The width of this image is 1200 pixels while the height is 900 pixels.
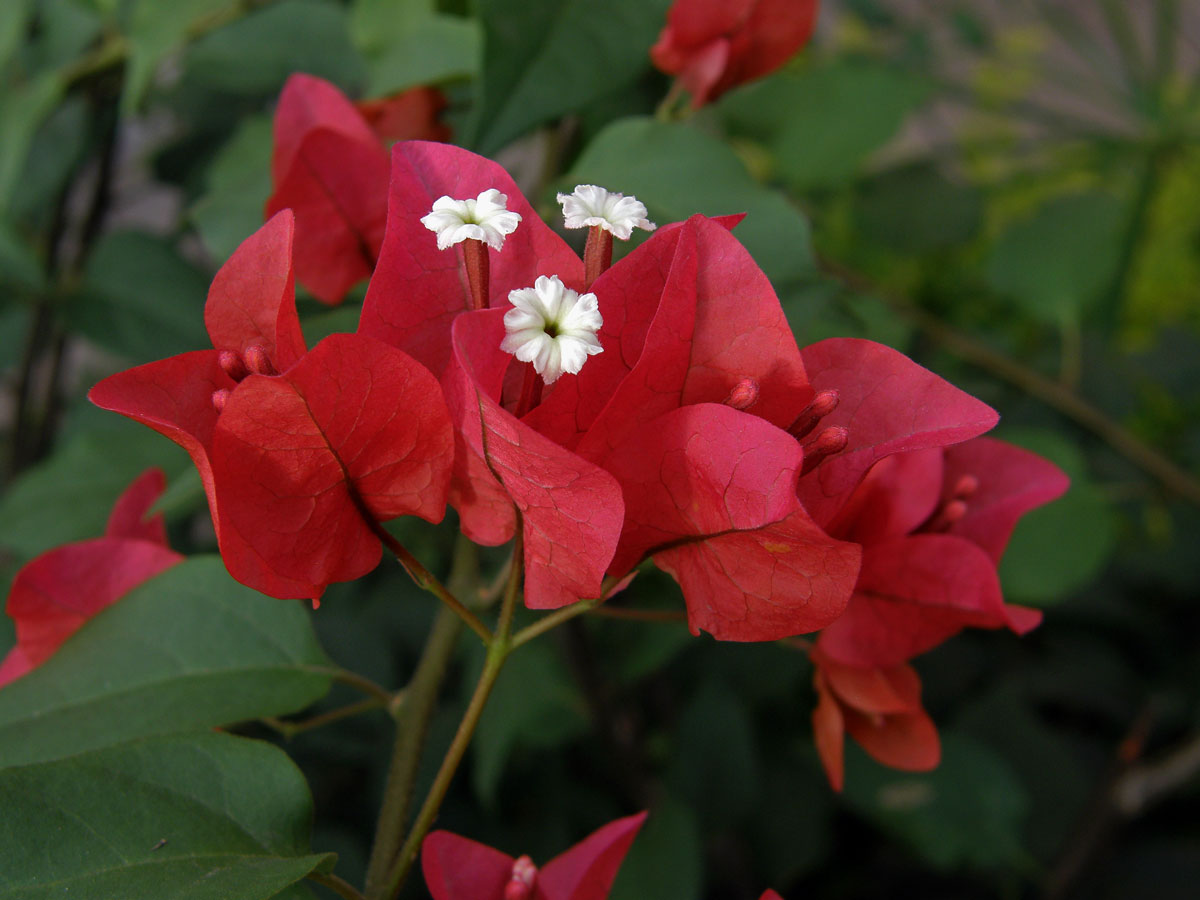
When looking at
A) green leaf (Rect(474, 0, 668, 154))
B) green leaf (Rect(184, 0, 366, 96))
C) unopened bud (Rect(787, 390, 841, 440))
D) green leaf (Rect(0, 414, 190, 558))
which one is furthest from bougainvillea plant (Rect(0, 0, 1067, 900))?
green leaf (Rect(184, 0, 366, 96))

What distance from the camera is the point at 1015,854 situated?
70 centimetres

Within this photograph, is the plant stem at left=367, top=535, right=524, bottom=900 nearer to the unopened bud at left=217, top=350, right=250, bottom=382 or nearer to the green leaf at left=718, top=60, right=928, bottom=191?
the unopened bud at left=217, top=350, right=250, bottom=382

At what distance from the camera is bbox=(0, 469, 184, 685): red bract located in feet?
1.07

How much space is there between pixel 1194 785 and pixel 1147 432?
44cm

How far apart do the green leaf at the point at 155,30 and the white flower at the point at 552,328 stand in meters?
0.37

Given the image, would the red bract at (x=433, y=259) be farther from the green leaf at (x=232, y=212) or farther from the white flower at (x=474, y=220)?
the green leaf at (x=232, y=212)

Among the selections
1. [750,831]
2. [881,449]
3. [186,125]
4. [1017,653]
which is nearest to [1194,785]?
[1017,653]

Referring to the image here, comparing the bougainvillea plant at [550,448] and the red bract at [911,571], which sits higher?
the bougainvillea plant at [550,448]

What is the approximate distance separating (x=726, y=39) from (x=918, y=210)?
1.46 feet

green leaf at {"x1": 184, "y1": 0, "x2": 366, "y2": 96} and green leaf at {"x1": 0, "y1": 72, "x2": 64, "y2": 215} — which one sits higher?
green leaf at {"x1": 184, "y1": 0, "x2": 366, "y2": 96}

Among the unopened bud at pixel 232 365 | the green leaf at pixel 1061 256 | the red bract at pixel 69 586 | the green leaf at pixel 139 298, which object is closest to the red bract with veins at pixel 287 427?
the unopened bud at pixel 232 365

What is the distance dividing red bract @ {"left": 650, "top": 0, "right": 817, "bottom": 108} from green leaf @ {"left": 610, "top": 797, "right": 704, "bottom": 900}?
16.9 inches

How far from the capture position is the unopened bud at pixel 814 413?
9.2 inches

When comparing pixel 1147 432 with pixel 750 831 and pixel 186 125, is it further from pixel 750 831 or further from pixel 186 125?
pixel 186 125
